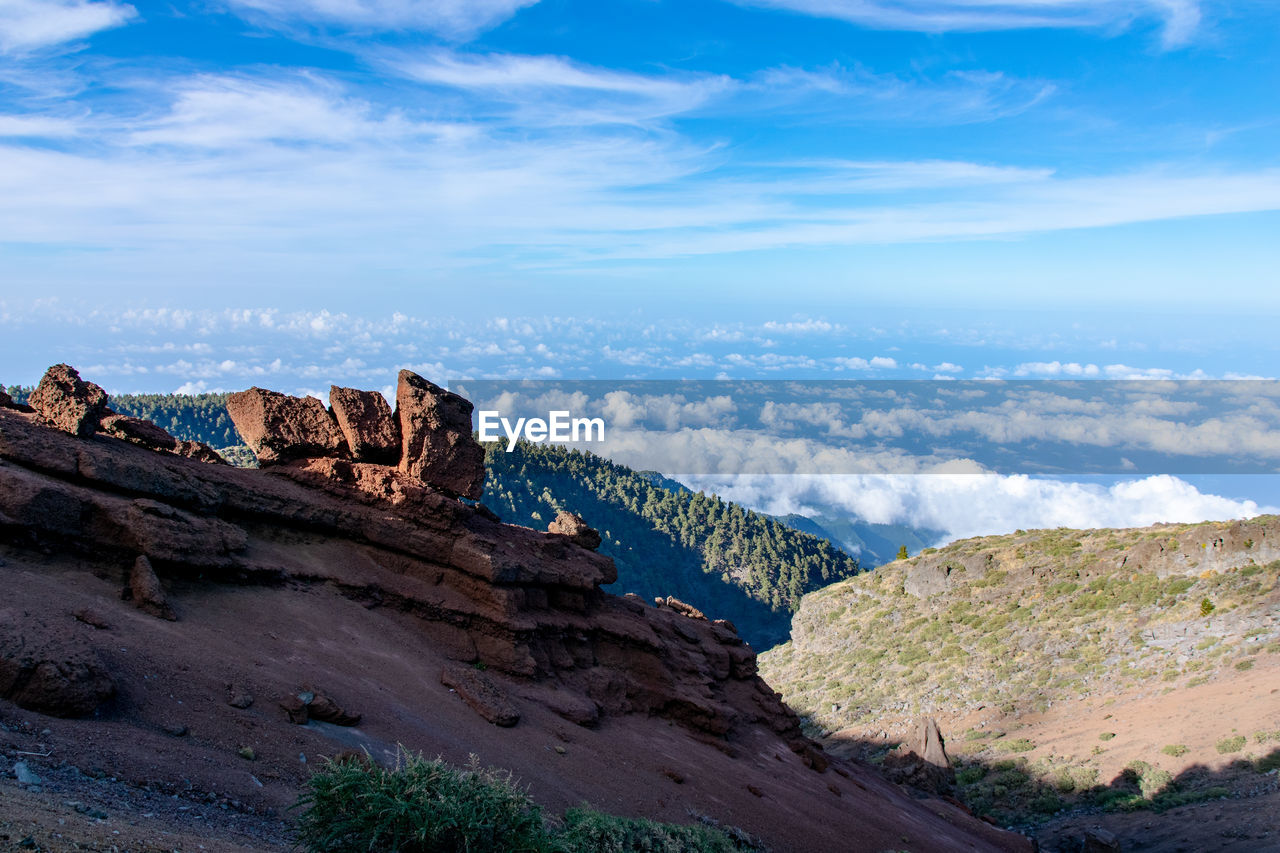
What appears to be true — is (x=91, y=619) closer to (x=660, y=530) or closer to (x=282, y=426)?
(x=282, y=426)

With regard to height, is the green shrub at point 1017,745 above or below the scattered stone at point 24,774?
below

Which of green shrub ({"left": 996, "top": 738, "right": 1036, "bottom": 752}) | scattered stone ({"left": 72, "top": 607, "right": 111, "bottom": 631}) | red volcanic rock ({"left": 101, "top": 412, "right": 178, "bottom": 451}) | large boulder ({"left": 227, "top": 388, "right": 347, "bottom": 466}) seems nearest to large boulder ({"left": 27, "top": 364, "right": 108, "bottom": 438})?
red volcanic rock ({"left": 101, "top": 412, "right": 178, "bottom": 451})

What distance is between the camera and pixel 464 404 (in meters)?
21.8

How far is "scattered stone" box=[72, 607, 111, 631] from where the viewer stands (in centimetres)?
1308

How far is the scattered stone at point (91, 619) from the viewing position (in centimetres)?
1308

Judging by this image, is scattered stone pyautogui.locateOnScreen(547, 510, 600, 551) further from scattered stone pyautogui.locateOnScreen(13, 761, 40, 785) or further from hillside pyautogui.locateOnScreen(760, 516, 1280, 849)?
hillside pyautogui.locateOnScreen(760, 516, 1280, 849)

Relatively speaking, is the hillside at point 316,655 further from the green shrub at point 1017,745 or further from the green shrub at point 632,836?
the green shrub at point 1017,745

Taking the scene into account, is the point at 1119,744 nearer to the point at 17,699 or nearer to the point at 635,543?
Answer: the point at 17,699

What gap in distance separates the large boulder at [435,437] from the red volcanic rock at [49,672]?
33.7 feet

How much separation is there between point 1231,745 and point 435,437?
30.2 meters

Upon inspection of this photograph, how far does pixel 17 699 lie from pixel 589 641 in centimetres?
1480

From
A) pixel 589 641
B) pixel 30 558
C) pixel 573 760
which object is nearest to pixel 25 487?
pixel 30 558

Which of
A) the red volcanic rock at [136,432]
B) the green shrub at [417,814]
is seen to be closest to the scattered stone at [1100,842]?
the green shrub at [417,814]

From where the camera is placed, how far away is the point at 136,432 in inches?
781
